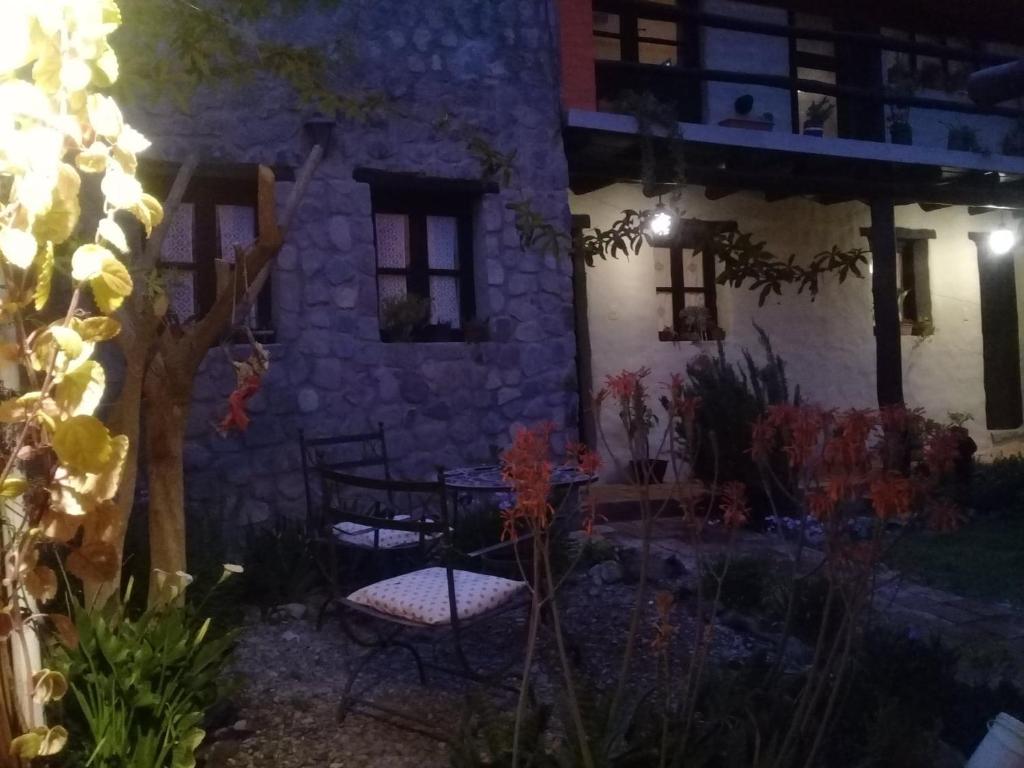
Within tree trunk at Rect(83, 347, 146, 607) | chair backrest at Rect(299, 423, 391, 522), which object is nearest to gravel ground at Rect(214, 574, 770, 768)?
tree trunk at Rect(83, 347, 146, 607)

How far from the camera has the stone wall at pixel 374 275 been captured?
5449 mm

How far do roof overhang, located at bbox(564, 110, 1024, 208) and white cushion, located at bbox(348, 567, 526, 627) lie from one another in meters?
3.98

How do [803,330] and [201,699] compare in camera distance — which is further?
[803,330]

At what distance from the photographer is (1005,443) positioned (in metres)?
10.1

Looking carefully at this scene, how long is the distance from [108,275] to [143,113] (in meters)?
3.94

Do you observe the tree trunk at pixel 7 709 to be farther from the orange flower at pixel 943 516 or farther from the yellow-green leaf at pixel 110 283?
the orange flower at pixel 943 516

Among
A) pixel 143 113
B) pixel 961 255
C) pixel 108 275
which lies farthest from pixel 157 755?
pixel 961 255

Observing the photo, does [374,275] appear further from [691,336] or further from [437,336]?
[691,336]

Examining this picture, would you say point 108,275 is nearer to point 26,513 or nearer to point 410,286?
point 26,513

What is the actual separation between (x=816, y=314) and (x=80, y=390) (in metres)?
8.34

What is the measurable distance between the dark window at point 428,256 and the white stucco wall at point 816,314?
1.93 m

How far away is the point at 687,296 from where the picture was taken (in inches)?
341

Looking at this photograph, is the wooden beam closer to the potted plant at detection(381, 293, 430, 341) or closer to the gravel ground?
the potted plant at detection(381, 293, 430, 341)

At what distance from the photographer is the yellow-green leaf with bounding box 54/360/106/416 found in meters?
1.63
